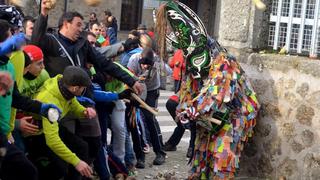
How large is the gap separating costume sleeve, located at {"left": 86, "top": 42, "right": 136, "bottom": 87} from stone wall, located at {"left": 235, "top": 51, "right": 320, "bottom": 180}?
4.65 ft

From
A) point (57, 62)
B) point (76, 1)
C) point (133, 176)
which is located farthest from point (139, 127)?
point (76, 1)

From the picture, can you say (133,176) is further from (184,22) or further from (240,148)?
(184,22)

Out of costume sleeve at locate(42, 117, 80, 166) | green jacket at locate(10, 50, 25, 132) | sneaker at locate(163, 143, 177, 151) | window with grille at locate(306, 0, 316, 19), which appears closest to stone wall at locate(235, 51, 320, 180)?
window with grille at locate(306, 0, 316, 19)

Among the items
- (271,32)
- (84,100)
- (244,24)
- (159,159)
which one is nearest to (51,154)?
(84,100)

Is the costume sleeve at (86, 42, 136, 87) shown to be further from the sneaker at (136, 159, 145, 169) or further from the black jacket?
the sneaker at (136, 159, 145, 169)

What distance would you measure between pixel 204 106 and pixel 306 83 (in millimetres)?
1118

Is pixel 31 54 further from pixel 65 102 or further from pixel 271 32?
pixel 271 32

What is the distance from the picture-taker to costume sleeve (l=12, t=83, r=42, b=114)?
186 inches

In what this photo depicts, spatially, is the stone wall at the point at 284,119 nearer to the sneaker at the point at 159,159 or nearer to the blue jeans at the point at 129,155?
the sneaker at the point at 159,159

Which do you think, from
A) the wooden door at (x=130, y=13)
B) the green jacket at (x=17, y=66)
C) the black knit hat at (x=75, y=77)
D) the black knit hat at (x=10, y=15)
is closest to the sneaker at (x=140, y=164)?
the black knit hat at (x=10, y=15)

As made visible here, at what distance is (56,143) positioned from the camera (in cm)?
504

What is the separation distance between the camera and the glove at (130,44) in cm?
709

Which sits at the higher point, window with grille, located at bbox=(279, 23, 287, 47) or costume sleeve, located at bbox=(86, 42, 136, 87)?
window with grille, located at bbox=(279, 23, 287, 47)

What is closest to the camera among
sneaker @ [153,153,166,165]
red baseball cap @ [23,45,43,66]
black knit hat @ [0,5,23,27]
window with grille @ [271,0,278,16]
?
red baseball cap @ [23,45,43,66]
